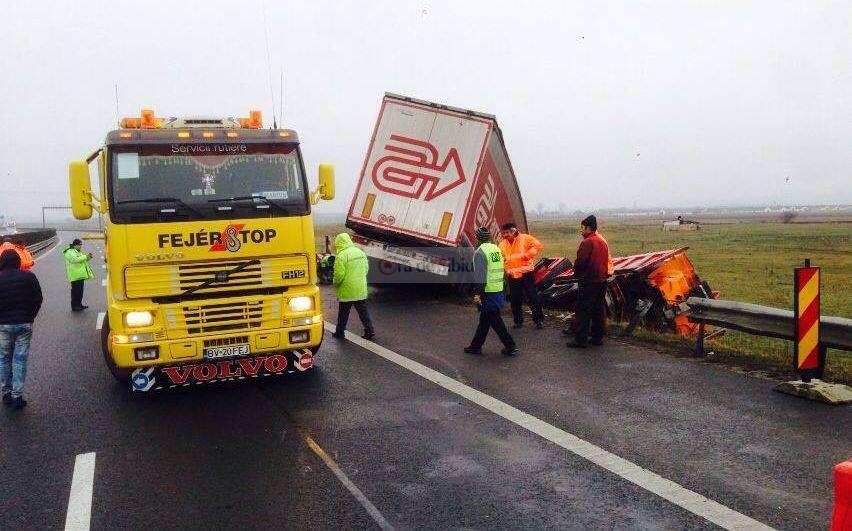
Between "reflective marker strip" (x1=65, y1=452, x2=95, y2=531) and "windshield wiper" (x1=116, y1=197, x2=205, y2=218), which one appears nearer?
"reflective marker strip" (x1=65, y1=452, x2=95, y2=531)

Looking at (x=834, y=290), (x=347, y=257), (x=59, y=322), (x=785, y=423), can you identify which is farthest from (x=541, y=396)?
(x=834, y=290)

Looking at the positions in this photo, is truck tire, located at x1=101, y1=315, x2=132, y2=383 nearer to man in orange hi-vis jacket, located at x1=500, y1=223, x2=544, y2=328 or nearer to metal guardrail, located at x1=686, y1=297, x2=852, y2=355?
man in orange hi-vis jacket, located at x1=500, y1=223, x2=544, y2=328

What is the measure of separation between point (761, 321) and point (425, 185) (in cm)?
777

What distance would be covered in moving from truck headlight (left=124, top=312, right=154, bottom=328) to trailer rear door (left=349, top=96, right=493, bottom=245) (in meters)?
7.72

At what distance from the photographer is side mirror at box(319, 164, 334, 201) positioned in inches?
302

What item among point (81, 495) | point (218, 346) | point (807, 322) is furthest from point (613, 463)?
point (218, 346)

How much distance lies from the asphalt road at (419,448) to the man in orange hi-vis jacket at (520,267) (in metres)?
2.53

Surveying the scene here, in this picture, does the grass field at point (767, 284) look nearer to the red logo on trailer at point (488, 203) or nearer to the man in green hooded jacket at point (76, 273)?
the red logo on trailer at point (488, 203)

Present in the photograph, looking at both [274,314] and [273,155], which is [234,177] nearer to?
[273,155]

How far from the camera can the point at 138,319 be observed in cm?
648

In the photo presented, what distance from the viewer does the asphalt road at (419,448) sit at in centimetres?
432

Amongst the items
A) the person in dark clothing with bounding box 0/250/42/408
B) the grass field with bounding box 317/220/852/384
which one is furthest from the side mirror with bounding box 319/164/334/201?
the grass field with bounding box 317/220/852/384

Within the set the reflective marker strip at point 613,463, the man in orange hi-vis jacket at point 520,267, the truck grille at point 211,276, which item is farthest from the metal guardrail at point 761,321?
the truck grille at point 211,276

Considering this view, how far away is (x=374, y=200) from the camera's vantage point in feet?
46.2
